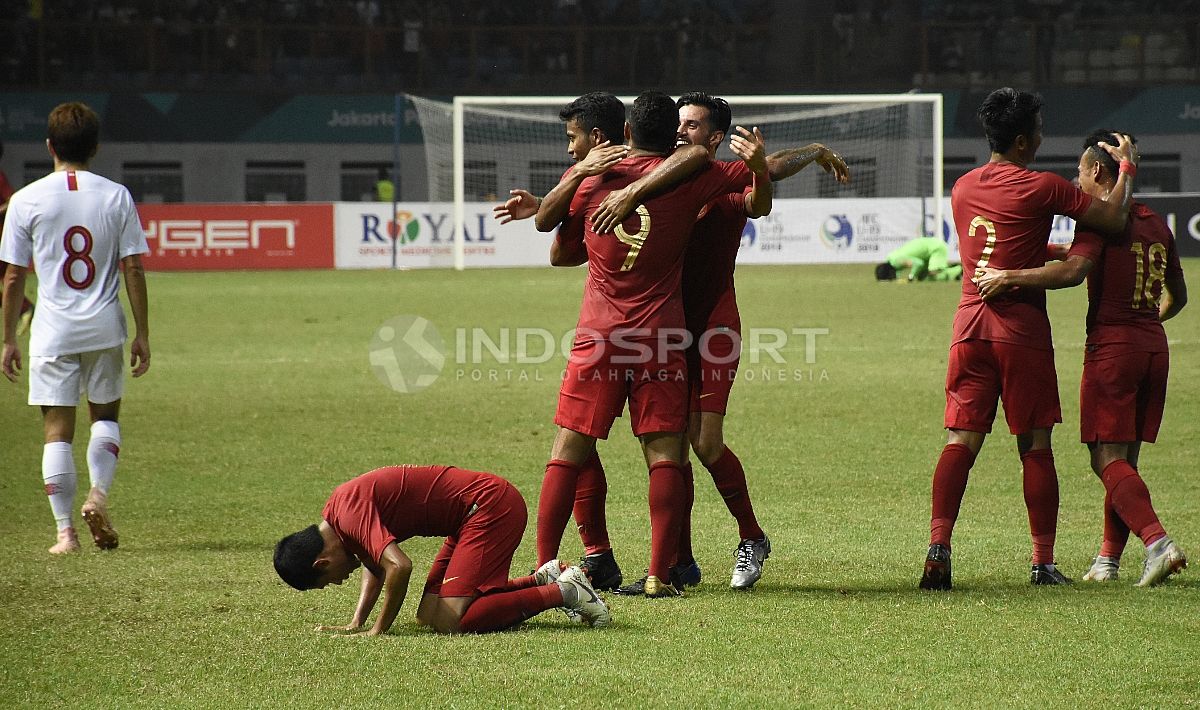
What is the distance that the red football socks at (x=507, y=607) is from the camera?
5023 mm

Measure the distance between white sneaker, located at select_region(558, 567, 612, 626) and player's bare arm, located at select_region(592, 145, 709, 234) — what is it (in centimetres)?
132

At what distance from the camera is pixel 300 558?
4.79 m

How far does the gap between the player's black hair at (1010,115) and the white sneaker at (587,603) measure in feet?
7.87

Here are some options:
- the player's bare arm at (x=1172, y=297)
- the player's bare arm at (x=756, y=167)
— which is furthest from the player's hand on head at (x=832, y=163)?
the player's bare arm at (x=1172, y=297)

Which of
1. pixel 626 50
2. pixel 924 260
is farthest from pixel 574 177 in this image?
pixel 626 50

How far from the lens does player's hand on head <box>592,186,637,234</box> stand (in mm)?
5387

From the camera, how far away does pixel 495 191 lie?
34031mm

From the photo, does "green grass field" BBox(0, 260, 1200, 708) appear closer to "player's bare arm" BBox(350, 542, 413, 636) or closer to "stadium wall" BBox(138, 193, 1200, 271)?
"player's bare arm" BBox(350, 542, 413, 636)

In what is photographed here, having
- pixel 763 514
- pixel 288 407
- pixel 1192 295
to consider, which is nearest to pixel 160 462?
pixel 288 407

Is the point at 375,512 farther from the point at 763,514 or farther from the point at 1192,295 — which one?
the point at 1192,295

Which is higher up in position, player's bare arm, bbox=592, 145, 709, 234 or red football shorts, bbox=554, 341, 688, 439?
player's bare arm, bbox=592, 145, 709, 234

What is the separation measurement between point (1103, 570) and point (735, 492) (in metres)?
1.58

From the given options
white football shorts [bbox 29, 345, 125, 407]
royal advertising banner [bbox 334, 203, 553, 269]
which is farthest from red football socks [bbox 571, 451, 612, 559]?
royal advertising banner [bbox 334, 203, 553, 269]

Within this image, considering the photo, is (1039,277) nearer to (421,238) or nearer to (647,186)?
(647,186)
